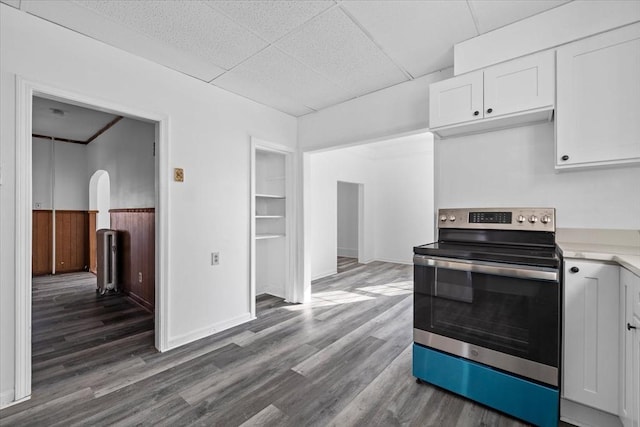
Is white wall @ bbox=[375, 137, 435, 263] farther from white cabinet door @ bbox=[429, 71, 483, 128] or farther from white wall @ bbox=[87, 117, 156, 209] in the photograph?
white wall @ bbox=[87, 117, 156, 209]

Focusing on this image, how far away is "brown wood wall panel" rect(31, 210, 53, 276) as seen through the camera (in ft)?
17.9

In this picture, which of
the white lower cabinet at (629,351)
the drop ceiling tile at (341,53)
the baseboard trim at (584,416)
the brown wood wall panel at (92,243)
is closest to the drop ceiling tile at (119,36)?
the drop ceiling tile at (341,53)

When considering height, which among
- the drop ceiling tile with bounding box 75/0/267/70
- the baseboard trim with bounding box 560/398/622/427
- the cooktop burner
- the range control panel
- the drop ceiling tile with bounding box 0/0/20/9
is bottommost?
the baseboard trim with bounding box 560/398/622/427

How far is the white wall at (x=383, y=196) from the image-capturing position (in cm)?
561

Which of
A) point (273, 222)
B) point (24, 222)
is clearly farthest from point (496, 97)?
point (24, 222)

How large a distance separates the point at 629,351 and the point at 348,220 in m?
6.90

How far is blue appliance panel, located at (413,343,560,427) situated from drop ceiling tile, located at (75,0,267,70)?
2615 mm

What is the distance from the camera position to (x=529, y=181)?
214 centimetres

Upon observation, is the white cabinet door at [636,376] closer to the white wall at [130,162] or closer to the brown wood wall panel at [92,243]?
the white wall at [130,162]

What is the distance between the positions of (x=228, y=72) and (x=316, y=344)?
2.65 meters

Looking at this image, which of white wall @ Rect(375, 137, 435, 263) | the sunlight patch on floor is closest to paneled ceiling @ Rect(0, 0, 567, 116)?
the sunlight patch on floor

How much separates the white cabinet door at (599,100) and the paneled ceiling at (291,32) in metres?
0.42

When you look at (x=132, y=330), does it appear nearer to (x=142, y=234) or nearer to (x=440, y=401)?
(x=142, y=234)

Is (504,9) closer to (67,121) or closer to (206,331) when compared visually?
(206,331)
